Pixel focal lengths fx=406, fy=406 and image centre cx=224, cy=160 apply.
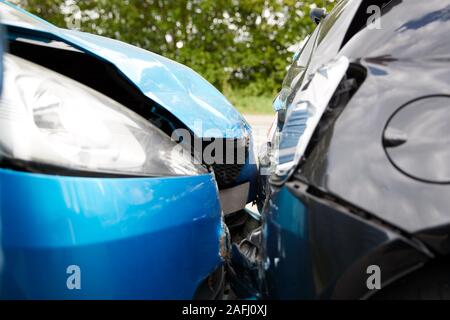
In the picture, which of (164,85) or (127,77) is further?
(164,85)

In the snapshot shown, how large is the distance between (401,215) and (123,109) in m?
0.85

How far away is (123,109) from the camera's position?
127 centimetres

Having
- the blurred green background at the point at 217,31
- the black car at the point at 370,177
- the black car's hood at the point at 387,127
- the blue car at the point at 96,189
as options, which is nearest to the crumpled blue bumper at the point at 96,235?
the blue car at the point at 96,189

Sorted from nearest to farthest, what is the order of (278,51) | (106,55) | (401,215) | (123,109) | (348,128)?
(401,215) → (348,128) → (123,109) → (106,55) → (278,51)

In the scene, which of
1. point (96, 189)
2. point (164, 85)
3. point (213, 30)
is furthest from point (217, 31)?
point (96, 189)

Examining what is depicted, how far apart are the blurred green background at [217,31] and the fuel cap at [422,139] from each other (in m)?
11.1

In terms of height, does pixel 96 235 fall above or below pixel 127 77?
below

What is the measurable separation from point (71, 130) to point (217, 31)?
12309mm

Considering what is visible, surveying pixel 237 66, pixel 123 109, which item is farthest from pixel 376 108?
pixel 237 66

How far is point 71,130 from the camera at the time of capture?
112 centimetres

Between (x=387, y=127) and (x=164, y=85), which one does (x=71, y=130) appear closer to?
(x=164, y=85)

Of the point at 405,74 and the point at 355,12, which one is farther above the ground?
the point at 355,12
